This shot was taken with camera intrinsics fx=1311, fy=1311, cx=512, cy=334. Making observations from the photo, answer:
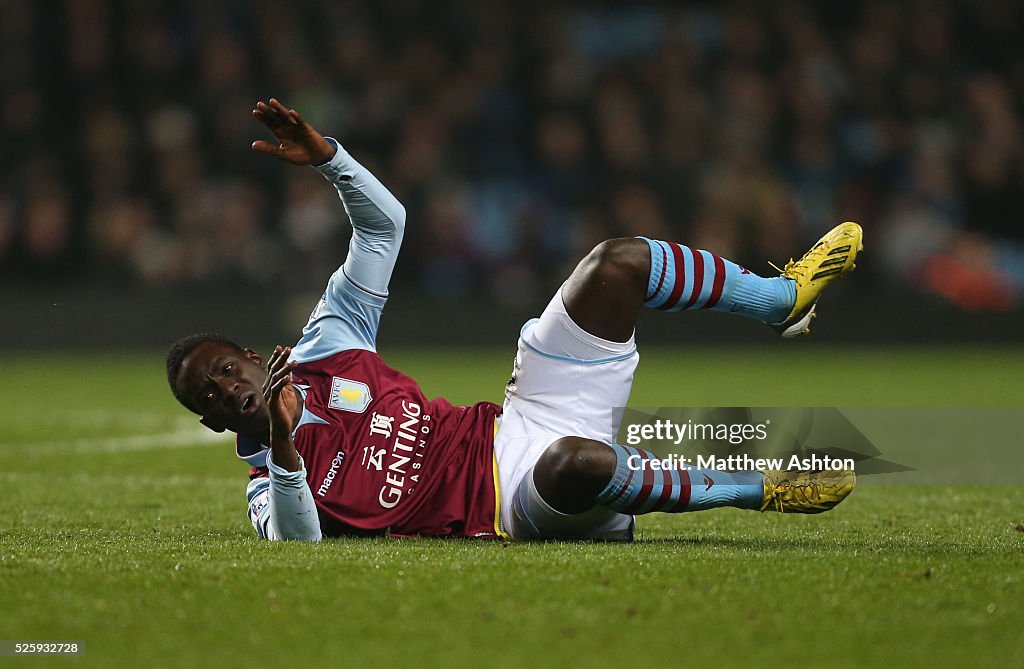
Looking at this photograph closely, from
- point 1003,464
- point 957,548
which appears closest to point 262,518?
point 957,548

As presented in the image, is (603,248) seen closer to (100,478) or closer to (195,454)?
(100,478)

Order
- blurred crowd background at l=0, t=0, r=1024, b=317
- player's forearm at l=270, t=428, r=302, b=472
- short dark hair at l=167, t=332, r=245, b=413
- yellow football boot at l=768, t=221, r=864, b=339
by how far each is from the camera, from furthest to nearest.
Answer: blurred crowd background at l=0, t=0, r=1024, b=317 → short dark hair at l=167, t=332, r=245, b=413 → yellow football boot at l=768, t=221, r=864, b=339 → player's forearm at l=270, t=428, r=302, b=472

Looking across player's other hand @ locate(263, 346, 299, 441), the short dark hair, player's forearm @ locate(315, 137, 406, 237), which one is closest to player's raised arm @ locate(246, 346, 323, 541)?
player's other hand @ locate(263, 346, 299, 441)

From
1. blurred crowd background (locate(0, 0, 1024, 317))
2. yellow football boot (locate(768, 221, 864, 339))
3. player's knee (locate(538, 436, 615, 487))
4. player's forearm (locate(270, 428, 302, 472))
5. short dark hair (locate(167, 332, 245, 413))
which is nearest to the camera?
player's knee (locate(538, 436, 615, 487))

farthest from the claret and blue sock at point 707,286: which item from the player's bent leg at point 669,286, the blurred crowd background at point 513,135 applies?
the blurred crowd background at point 513,135

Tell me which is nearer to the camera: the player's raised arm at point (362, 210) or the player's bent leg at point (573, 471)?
the player's bent leg at point (573, 471)

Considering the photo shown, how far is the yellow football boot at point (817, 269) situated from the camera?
13.5 ft

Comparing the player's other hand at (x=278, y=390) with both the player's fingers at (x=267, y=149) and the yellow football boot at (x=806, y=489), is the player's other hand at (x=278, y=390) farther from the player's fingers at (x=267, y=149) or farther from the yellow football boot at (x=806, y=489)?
the yellow football boot at (x=806, y=489)

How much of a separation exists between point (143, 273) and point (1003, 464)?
9247mm

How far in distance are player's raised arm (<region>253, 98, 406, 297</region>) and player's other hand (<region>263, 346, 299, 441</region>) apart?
68 centimetres

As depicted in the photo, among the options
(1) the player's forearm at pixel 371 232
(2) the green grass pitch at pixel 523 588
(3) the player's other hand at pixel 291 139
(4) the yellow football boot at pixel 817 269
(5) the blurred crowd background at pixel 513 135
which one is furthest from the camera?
(5) the blurred crowd background at pixel 513 135

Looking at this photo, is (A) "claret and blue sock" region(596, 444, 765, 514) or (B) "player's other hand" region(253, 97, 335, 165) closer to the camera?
(A) "claret and blue sock" region(596, 444, 765, 514)

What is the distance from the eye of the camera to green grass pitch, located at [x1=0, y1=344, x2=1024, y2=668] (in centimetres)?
274

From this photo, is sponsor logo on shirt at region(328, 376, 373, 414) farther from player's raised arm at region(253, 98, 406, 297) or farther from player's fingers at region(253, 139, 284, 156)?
player's fingers at region(253, 139, 284, 156)
